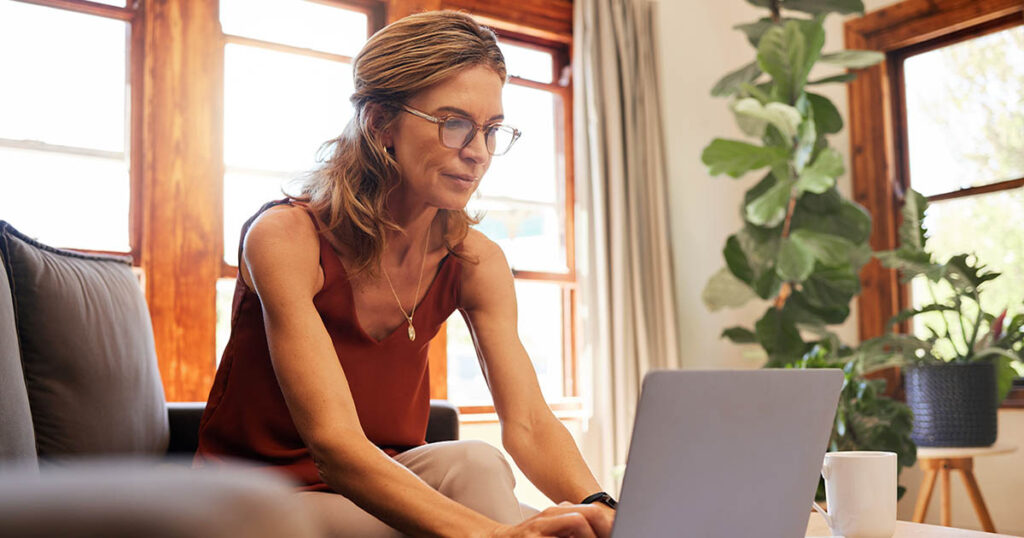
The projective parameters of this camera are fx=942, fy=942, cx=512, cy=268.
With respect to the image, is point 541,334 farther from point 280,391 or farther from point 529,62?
point 280,391

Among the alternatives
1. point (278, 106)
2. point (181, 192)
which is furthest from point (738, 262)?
point (181, 192)

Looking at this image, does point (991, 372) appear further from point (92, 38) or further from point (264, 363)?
point (92, 38)

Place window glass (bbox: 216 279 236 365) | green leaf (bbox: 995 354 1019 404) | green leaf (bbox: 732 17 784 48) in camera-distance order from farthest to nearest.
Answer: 1. green leaf (bbox: 732 17 784 48)
2. green leaf (bbox: 995 354 1019 404)
3. window glass (bbox: 216 279 236 365)

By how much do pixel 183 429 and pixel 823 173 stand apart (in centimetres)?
219

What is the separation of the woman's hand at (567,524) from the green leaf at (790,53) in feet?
8.51

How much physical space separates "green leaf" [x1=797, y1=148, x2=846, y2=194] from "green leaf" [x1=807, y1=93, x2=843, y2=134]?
18cm

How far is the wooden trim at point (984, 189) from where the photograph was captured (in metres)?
3.56

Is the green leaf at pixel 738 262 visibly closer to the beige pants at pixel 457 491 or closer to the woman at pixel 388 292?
the woman at pixel 388 292

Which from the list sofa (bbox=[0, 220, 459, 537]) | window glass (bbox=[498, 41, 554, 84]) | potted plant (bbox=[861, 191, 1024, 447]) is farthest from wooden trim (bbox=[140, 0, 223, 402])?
potted plant (bbox=[861, 191, 1024, 447])

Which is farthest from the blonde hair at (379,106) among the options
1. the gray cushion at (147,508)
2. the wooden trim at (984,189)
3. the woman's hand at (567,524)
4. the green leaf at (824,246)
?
the wooden trim at (984,189)

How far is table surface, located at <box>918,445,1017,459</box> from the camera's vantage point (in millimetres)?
2990

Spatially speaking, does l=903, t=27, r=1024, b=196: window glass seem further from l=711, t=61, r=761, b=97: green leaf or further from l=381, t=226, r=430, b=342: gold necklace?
l=381, t=226, r=430, b=342: gold necklace

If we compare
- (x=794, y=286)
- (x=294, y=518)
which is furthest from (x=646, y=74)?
(x=294, y=518)

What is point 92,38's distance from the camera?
111 inches
